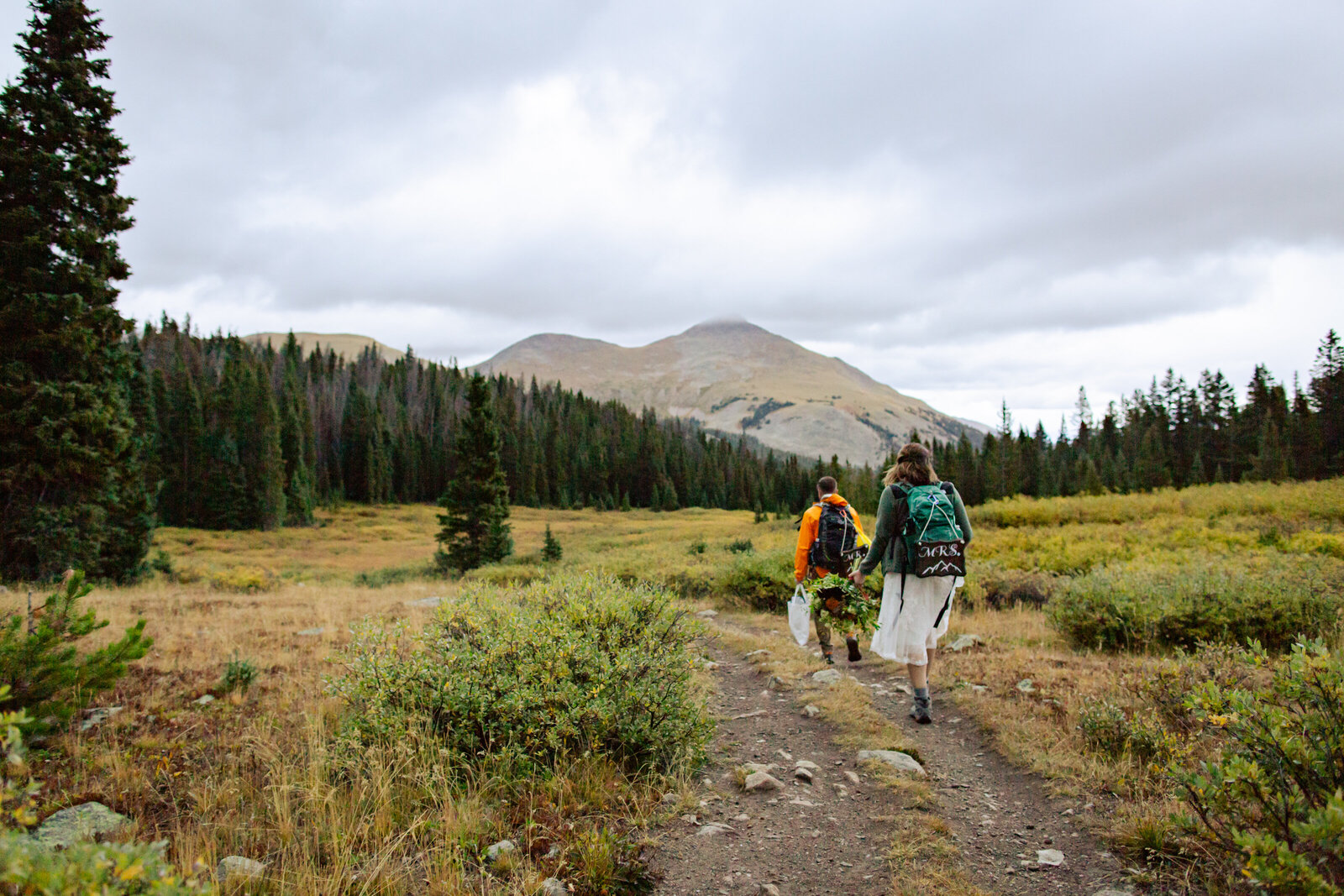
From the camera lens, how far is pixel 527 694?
485 cm

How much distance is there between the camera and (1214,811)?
11.1ft

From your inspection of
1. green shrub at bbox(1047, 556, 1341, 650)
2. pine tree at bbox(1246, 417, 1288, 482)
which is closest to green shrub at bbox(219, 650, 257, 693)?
green shrub at bbox(1047, 556, 1341, 650)

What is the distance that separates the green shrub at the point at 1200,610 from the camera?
8.17 meters

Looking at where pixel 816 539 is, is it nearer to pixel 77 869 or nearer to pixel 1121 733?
pixel 1121 733

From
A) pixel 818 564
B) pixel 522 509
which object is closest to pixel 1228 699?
pixel 818 564

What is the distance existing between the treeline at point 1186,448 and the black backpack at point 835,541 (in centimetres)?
5235

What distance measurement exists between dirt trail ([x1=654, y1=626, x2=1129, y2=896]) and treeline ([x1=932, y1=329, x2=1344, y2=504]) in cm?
5489

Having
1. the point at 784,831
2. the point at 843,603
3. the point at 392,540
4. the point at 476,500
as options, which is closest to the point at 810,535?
the point at 843,603

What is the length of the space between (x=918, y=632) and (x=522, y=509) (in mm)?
84759

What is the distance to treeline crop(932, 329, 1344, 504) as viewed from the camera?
53812 mm

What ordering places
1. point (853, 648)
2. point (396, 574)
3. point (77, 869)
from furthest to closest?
point (396, 574) → point (853, 648) → point (77, 869)

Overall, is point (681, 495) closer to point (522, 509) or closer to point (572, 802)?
point (522, 509)

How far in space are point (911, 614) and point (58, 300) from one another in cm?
2090

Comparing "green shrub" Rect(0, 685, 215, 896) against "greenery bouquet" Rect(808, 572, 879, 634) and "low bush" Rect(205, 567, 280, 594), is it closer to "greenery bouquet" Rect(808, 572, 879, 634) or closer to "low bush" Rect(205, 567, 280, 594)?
"greenery bouquet" Rect(808, 572, 879, 634)
